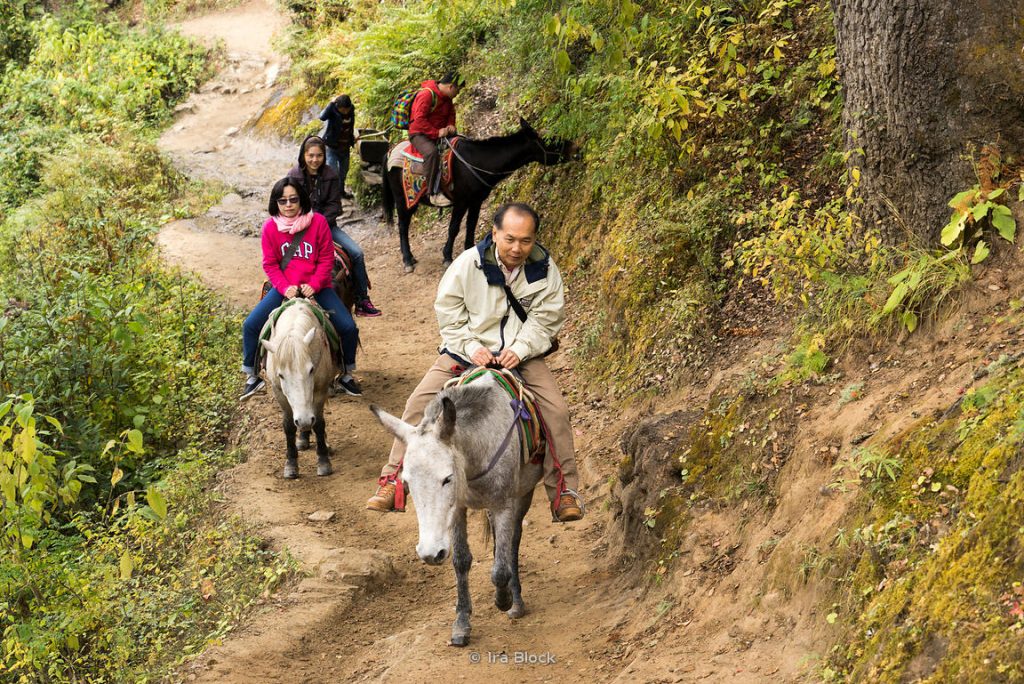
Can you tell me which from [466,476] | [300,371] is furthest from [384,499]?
[300,371]

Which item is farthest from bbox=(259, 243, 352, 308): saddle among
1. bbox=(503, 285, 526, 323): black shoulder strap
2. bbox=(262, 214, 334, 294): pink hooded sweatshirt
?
bbox=(503, 285, 526, 323): black shoulder strap

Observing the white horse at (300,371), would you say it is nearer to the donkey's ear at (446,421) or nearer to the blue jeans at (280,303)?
the blue jeans at (280,303)

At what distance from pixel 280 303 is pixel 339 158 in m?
6.35

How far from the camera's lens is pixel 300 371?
8734 millimetres

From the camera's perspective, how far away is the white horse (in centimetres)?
873

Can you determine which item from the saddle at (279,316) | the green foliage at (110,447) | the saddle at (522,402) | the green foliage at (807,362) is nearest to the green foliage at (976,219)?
the green foliage at (807,362)

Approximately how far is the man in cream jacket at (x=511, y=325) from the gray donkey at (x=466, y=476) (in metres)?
0.23

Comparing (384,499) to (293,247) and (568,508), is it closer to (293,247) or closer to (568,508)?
(568,508)

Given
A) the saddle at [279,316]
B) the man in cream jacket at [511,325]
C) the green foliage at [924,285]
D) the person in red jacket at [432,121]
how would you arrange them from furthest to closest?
the person in red jacket at [432,121] < the saddle at [279,316] < the man in cream jacket at [511,325] < the green foliage at [924,285]

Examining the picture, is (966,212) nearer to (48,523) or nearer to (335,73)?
(48,523)

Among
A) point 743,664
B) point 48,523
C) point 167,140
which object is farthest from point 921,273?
point 167,140

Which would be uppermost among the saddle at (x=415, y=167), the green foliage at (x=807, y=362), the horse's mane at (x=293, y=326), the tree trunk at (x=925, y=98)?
the tree trunk at (x=925, y=98)

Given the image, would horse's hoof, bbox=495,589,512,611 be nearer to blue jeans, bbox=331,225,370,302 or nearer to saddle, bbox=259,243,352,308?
saddle, bbox=259,243,352,308

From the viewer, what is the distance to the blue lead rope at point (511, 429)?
5895mm
